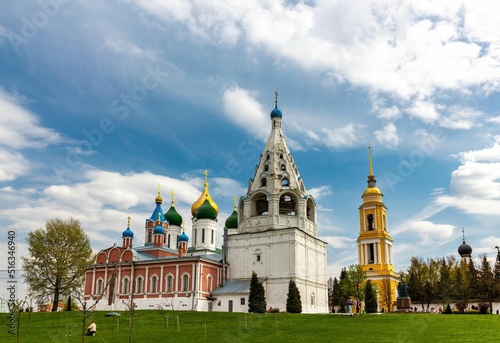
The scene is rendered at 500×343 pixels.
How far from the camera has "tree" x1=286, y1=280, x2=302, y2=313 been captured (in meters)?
37.2

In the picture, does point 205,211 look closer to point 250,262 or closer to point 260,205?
point 260,205

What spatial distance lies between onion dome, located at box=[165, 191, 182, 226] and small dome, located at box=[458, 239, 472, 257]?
4236 centimetres

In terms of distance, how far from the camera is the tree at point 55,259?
4619 centimetres

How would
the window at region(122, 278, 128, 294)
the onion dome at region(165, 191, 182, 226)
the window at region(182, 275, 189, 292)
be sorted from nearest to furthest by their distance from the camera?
the window at region(182, 275, 189, 292), the window at region(122, 278, 128, 294), the onion dome at region(165, 191, 182, 226)

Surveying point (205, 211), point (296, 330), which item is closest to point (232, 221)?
point (205, 211)

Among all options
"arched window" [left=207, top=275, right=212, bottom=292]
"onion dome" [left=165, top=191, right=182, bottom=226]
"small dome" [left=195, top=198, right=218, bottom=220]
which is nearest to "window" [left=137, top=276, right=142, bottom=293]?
"arched window" [left=207, top=275, right=212, bottom=292]

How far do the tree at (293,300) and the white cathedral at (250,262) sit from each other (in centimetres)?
258

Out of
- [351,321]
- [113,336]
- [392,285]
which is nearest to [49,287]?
[113,336]

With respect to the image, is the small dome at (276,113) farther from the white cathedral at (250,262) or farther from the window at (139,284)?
the window at (139,284)

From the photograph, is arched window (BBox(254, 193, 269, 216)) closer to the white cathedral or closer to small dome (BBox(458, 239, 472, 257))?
the white cathedral

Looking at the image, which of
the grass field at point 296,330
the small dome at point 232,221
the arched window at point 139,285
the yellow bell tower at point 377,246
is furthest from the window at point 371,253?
the grass field at point 296,330

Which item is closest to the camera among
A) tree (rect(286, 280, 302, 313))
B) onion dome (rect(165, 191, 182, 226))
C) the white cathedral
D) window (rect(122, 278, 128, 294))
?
tree (rect(286, 280, 302, 313))

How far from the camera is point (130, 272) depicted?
44.8 m

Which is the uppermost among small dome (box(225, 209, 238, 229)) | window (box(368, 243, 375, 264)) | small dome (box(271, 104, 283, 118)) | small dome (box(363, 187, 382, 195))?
small dome (box(271, 104, 283, 118))
